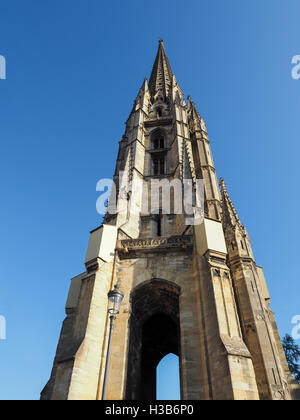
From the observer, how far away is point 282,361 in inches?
503

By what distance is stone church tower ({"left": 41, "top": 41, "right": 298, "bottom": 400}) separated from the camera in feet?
32.2

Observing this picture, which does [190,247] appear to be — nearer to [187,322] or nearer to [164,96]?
[187,322]

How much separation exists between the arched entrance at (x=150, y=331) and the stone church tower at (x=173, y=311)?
0.05 m

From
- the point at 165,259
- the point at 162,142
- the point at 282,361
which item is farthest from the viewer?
the point at 162,142

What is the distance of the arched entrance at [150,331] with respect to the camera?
12261 millimetres

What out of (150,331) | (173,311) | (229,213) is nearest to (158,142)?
(229,213)

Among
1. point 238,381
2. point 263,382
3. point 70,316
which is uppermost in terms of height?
point 70,316

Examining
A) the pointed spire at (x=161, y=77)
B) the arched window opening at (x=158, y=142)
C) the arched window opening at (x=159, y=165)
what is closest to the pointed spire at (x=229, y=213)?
the arched window opening at (x=159, y=165)

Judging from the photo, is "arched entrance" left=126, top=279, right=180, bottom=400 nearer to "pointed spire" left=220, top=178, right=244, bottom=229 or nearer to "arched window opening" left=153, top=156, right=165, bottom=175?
"pointed spire" left=220, top=178, right=244, bottom=229

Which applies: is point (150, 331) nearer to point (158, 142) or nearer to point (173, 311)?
point (173, 311)

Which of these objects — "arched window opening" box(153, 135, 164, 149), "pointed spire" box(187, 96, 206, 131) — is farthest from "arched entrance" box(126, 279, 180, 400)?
"pointed spire" box(187, 96, 206, 131)

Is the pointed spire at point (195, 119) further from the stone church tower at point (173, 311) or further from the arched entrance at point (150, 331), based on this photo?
the arched entrance at point (150, 331)

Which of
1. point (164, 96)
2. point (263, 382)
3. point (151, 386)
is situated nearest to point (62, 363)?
point (263, 382)

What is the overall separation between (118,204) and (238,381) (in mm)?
10489
